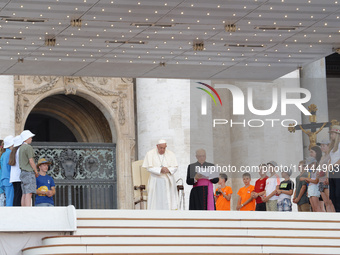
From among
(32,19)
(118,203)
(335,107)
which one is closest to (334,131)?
(32,19)

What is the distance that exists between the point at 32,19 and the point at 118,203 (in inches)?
259

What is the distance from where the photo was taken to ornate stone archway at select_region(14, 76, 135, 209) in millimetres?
21812

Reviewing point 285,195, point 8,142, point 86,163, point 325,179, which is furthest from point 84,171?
point 325,179

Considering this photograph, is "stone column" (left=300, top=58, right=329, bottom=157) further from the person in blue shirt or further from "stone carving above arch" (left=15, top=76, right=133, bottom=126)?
the person in blue shirt

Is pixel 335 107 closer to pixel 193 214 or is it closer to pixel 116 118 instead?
pixel 116 118

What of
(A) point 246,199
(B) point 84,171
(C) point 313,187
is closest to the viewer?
(C) point 313,187

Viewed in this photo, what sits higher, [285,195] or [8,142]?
[8,142]

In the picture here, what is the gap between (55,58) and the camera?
61.4 ft

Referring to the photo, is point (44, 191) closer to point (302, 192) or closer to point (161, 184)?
point (161, 184)

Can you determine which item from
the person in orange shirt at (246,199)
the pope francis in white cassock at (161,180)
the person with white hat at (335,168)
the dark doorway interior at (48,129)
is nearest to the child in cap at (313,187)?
the person with white hat at (335,168)

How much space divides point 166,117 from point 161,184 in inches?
187

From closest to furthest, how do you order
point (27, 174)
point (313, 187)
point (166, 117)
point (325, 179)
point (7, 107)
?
point (27, 174) < point (325, 179) < point (313, 187) < point (7, 107) < point (166, 117)

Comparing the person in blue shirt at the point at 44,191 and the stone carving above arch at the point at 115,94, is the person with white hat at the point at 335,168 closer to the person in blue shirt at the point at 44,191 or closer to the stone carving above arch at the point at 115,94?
the person in blue shirt at the point at 44,191

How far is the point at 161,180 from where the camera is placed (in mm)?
16844
